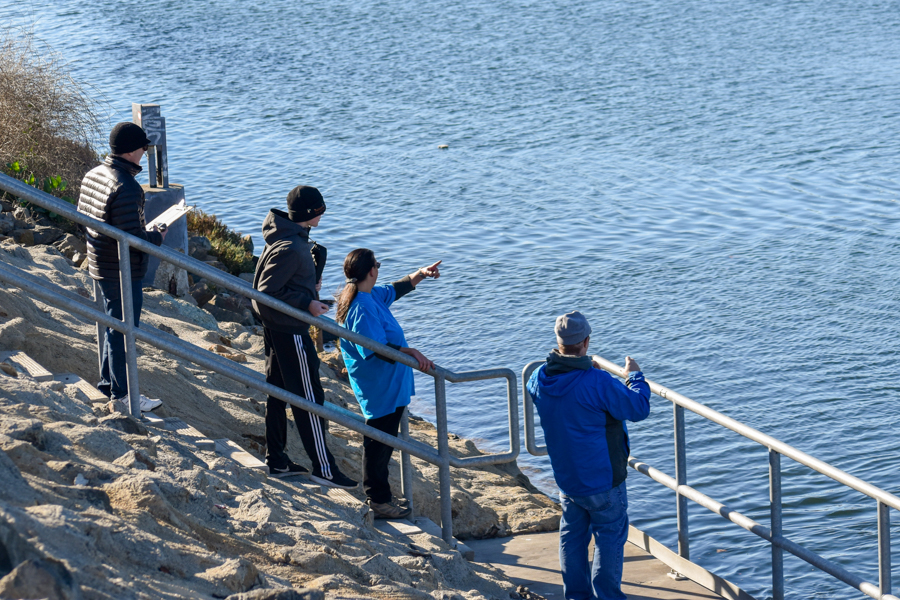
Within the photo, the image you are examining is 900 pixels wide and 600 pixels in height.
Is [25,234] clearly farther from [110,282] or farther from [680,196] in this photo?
[680,196]

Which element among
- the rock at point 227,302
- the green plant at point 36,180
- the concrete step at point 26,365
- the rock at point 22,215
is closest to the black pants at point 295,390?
the concrete step at point 26,365

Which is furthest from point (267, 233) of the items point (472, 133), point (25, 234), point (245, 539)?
point (472, 133)

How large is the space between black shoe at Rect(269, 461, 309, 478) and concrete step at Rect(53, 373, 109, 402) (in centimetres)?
92

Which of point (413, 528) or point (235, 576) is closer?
point (235, 576)

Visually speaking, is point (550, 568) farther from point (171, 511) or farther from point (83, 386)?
point (83, 386)

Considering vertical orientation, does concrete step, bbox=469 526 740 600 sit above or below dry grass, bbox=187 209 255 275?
below

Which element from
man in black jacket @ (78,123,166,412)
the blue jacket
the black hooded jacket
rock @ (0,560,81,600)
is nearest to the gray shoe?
the blue jacket

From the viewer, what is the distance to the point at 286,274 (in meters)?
5.27

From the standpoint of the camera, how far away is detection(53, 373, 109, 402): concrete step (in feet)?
17.5

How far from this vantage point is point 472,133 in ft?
81.8

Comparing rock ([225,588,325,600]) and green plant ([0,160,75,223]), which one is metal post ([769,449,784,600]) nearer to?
rock ([225,588,325,600])

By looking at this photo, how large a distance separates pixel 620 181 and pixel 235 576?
58.2 ft

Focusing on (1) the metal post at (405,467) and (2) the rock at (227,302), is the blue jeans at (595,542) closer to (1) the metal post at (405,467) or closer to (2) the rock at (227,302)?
(1) the metal post at (405,467)

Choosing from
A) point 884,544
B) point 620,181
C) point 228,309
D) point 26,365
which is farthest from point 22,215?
point 620,181
